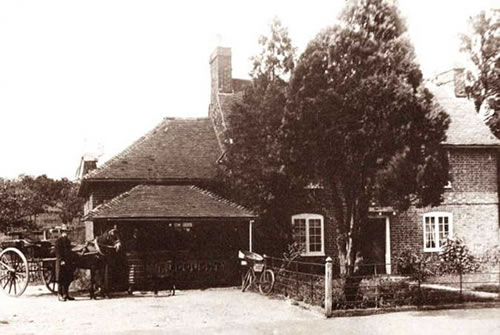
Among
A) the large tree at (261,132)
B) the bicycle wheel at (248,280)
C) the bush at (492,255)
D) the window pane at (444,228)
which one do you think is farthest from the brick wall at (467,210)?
the bicycle wheel at (248,280)

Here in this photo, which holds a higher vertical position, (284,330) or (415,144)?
(415,144)

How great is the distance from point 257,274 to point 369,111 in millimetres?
7041

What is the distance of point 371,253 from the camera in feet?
74.1

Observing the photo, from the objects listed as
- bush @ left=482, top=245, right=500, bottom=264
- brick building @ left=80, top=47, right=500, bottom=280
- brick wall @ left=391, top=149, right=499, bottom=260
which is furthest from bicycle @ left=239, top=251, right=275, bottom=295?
bush @ left=482, top=245, right=500, bottom=264

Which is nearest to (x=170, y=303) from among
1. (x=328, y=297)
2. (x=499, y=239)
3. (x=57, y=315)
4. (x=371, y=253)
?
(x=57, y=315)

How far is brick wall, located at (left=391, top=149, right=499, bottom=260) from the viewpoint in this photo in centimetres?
2264

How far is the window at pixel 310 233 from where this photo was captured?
21.9 m

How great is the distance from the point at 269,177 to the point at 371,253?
645 centimetres

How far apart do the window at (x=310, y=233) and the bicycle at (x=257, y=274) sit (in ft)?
13.5

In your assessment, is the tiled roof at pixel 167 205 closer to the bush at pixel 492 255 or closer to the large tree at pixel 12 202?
the bush at pixel 492 255

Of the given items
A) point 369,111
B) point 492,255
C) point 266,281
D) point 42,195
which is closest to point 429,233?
point 492,255

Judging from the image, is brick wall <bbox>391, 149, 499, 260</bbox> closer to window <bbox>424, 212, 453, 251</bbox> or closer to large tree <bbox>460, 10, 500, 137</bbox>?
window <bbox>424, 212, 453, 251</bbox>

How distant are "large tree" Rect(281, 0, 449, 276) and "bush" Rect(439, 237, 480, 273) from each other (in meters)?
9.11

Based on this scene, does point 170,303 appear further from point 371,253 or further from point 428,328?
point 371,253
